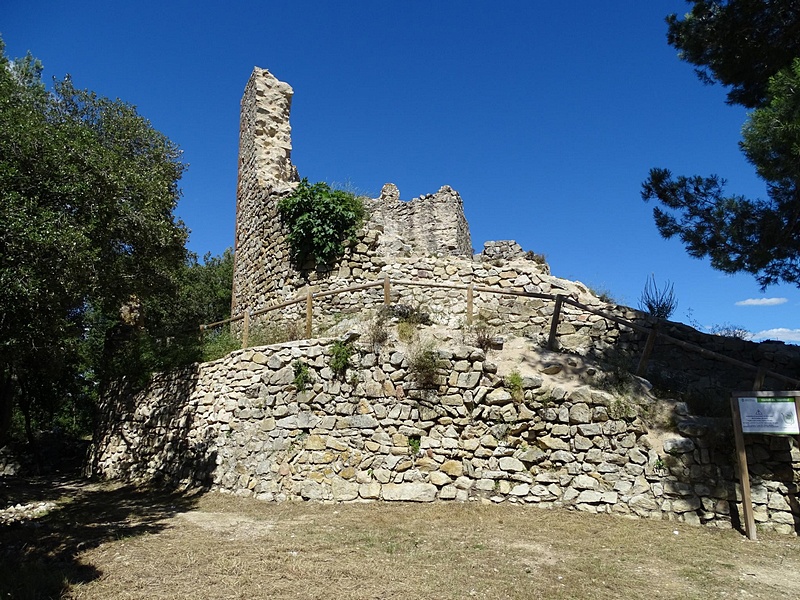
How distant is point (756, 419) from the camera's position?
7.36m

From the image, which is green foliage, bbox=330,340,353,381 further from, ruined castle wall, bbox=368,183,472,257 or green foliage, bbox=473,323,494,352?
ruined castle wall, bbox=368,183,472,257

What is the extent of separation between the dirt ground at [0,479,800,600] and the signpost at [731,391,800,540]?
0.58m

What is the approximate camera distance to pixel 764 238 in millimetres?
9414

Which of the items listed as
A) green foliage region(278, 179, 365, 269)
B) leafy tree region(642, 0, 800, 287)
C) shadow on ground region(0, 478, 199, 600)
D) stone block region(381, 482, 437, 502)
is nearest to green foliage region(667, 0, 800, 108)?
leafy tree region(642, 0, 800, 287)

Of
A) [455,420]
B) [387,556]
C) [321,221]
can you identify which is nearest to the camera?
[387,556]

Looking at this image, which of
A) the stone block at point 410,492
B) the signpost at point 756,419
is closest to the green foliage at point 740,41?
the signpost at point 756,419

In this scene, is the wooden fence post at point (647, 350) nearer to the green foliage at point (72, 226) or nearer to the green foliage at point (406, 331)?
the green foliage at point (406, 331)

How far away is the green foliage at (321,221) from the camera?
43.7 feet

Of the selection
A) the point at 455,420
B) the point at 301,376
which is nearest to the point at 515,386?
the point at 455,420

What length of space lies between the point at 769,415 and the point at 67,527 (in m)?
10.3

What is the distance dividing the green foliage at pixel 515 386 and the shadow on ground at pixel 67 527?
19.0 feet

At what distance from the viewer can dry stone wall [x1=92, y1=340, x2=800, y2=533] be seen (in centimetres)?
780

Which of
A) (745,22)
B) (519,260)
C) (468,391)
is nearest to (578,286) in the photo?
(519,260)

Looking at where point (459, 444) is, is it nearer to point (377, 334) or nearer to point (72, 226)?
point (377, 334)
